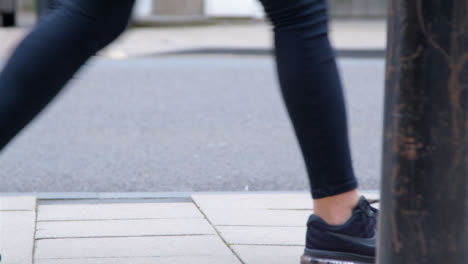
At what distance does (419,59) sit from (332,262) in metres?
0.68

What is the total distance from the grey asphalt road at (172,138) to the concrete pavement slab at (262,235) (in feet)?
A: 1.97

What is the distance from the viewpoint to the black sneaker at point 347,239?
1.87 m

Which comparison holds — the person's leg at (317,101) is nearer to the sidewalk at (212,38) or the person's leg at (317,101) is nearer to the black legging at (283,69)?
the black legging at (283,69)

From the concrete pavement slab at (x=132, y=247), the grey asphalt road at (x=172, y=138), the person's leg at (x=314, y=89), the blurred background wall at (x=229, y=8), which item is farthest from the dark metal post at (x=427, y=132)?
the blurred background wall at (x=229, y=8)

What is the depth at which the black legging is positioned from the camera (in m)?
1.69

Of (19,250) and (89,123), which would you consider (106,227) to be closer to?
(19,250)

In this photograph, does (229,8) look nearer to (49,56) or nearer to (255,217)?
(255,217)

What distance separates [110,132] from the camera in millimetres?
4625

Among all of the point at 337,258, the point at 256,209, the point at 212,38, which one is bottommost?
the point at 212,38

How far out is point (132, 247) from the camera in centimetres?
220

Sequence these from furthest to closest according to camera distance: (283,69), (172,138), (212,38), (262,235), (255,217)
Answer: (212,38) < (172,138) < (255,217) < (262,235) < (283,69)

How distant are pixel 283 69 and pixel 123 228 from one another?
0.83 m

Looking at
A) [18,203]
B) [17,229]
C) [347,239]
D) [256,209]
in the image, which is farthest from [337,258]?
[18,203]

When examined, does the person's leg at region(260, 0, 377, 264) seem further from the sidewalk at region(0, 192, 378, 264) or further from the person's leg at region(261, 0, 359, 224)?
the sidewalk at region(0, 192, 378, 264)
